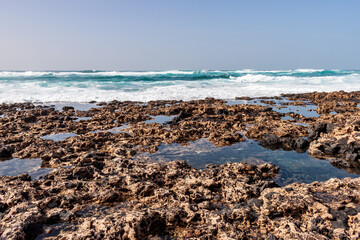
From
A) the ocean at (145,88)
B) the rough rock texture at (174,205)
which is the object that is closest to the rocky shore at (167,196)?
the rough rock texture at (174,205)

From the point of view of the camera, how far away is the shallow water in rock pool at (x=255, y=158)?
5.44 meters

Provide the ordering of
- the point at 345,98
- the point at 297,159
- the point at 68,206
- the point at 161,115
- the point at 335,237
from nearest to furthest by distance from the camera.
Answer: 1. the point at 335,237
2. the point at 68,206
3. the point at 297,159
4. the point at 161,115
5. the point at 345,98

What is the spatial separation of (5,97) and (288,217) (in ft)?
79.8

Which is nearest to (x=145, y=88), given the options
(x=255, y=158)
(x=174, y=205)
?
(x=255, y=158)

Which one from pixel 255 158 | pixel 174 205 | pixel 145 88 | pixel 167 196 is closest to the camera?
pixel 174 205

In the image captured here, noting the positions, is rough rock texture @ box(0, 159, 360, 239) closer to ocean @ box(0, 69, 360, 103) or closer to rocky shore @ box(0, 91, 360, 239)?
rocky shore @ box(0, 91, 360, 239)

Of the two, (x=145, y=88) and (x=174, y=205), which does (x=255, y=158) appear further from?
(x=145, y=88)

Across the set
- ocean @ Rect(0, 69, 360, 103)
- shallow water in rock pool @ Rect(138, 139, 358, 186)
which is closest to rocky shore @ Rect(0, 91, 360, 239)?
shallow water in rock pool @ Rect(138, 139, 358, 186)

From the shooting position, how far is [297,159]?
6410 mm

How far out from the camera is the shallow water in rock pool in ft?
17.9

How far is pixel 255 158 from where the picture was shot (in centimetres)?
659

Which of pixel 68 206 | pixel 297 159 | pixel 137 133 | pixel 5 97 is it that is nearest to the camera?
pixel 68 206

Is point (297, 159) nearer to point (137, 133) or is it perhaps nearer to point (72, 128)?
point (137, 133)

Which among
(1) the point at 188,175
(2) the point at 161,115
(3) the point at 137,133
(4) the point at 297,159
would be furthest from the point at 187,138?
(2) the point at 161,115
